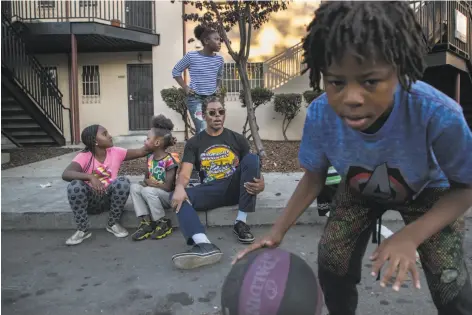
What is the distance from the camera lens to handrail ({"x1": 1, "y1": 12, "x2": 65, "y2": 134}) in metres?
11.1

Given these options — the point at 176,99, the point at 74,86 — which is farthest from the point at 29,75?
the point at 176,99

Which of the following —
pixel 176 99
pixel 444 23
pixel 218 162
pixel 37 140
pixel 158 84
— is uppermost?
pixel 444 23

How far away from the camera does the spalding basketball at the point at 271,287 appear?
1.70 m

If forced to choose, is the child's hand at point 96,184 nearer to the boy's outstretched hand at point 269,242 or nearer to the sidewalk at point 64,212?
the sidewalk at point 64,212

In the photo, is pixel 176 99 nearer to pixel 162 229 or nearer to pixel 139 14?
pixel 139 14

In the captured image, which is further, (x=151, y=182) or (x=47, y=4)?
(x=47, y=4)

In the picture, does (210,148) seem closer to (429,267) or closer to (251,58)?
(429,267)

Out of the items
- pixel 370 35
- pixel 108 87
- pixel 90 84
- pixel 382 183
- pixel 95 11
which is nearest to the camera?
pixel 370 35

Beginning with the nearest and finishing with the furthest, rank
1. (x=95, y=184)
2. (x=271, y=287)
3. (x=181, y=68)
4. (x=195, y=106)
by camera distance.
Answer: (x=271, y=287)
(x=95, y=184)
(x=195, y=106)
(x=181, y=68)

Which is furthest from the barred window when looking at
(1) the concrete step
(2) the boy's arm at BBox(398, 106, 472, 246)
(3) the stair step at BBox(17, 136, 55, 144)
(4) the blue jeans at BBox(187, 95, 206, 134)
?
(2) the boy's arm at BBox(398, 106, 472, 246)

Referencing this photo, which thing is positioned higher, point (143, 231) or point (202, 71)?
point (202, 71)

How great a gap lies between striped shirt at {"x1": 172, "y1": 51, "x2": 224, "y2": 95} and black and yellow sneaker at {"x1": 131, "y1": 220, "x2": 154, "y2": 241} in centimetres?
231

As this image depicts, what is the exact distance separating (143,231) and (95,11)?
1172 centimetres

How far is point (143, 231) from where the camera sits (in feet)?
13.4
